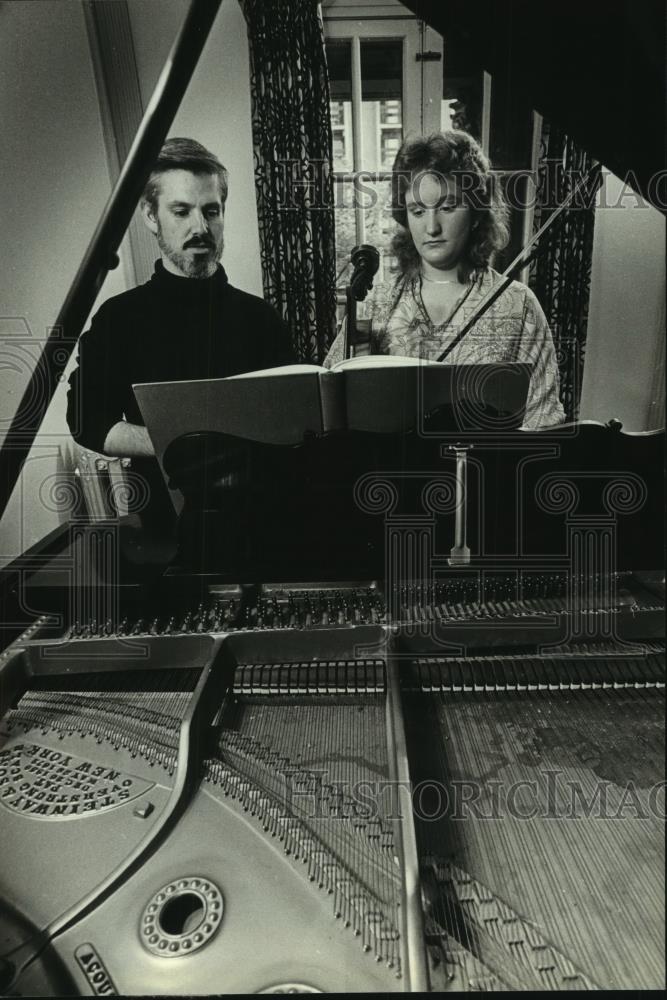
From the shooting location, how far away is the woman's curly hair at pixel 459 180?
1413mm

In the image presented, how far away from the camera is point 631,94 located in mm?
1177

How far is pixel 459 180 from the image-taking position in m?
1.44

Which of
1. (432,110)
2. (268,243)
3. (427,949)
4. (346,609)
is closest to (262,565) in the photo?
(346,609)

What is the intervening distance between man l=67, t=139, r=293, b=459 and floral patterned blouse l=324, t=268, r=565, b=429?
234 millimetres

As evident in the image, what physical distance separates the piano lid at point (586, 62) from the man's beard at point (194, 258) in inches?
25.9

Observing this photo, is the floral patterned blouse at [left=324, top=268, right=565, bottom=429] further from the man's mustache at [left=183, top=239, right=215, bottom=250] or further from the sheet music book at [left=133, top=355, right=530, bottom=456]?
the man's mustache at [left=183, top=239, right=215, bottom=250]

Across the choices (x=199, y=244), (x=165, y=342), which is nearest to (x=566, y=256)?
(x=199, y=244)

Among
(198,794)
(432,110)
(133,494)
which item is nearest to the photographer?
(198,794)

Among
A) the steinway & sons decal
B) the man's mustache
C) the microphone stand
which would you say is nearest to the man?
the man's mustache

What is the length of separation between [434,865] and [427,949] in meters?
0.14

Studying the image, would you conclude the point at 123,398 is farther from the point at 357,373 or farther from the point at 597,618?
the point at 597,618

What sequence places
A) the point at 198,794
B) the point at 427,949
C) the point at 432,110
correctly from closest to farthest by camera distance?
the point at 427,949 < the point at 198,794 < the point at 432,110

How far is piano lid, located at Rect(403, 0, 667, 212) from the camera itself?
1.15m

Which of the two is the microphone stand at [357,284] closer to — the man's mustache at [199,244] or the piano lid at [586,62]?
the man's mustache at [199,244]
